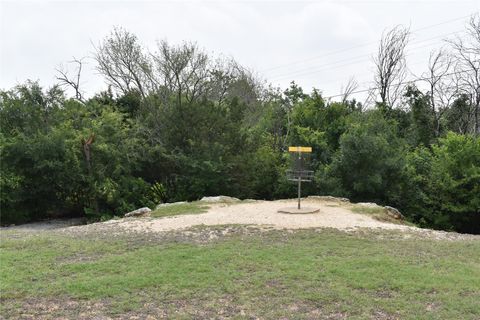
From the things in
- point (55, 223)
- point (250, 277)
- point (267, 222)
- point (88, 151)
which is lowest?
point (55, 223)

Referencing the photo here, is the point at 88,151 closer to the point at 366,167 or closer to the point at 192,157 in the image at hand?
the point at 192,157

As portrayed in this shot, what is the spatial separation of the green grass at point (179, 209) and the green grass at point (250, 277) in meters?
3.16

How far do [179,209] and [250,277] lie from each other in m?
6.37

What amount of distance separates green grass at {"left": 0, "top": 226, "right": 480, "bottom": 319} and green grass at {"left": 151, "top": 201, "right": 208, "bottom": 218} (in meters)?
3.16

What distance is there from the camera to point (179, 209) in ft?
38.6

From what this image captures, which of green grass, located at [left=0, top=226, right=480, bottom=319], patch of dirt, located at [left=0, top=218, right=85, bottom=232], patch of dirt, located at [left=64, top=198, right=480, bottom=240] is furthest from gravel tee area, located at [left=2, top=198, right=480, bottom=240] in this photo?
patch of dirt, located at [left=0, top=218, right=85, bottom=232]

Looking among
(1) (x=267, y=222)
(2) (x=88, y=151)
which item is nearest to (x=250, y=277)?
(1) (x=267, y=222)

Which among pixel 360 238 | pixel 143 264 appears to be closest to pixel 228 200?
pixel 360 238

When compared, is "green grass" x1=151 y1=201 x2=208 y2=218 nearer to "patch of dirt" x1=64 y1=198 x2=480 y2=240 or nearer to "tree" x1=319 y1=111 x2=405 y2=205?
"patch of dirt" x1=64 y1=198 x2=480 y2=240

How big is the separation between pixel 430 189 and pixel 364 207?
3.64 meters

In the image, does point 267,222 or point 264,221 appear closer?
point 267,222

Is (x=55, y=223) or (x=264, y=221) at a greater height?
(x=264, y=221)

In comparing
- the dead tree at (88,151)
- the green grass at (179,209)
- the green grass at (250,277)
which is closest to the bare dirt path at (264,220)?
the green grass at (179,209)

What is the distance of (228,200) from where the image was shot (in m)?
13.2
